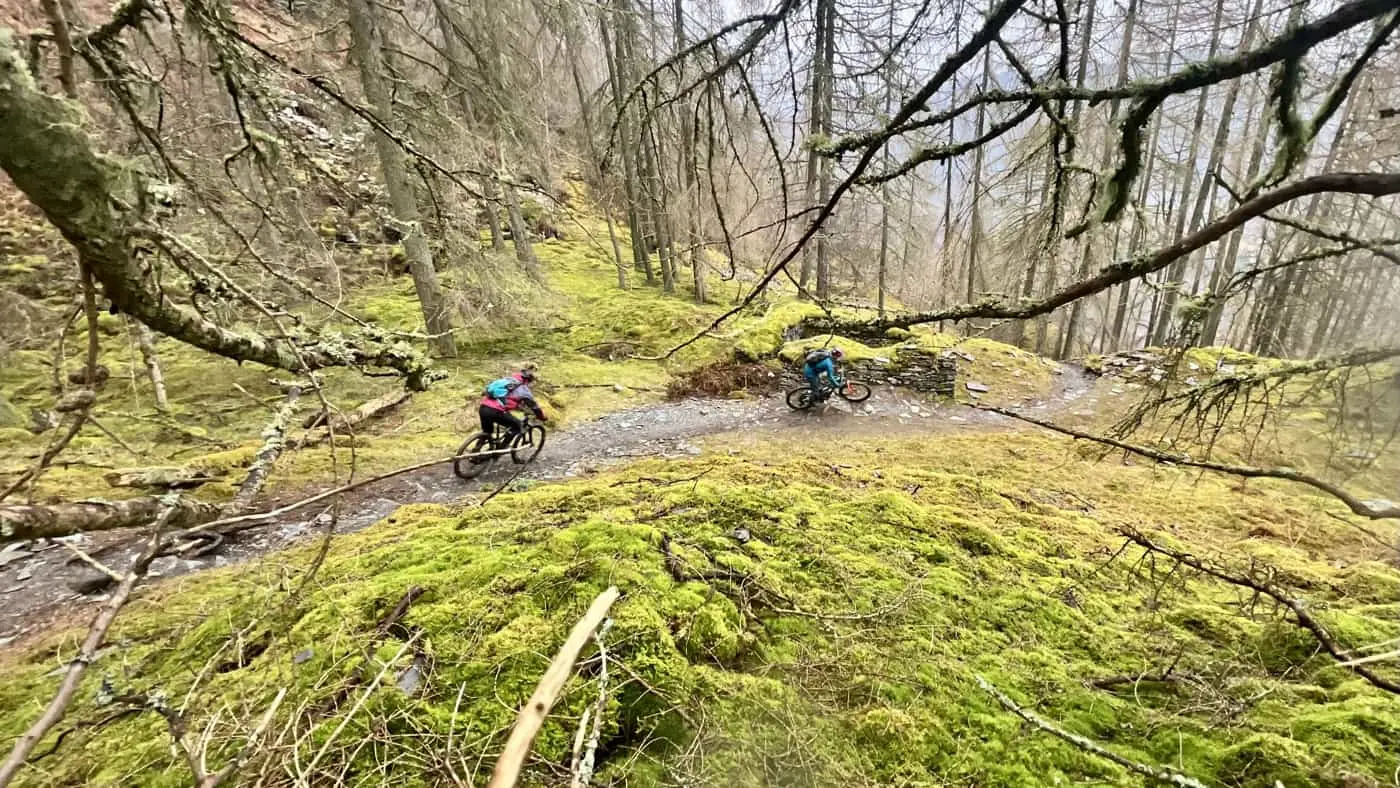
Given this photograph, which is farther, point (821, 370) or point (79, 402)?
point (821, 370)

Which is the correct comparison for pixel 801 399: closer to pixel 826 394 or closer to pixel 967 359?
pixel 826 394

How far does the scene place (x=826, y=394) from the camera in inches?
345

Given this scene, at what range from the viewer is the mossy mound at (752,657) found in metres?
1.55

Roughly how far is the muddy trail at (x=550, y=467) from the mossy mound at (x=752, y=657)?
661 mm

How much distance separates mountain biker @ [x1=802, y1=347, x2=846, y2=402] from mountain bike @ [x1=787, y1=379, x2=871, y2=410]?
0.23 ft

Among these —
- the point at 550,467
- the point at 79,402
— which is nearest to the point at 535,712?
the point at 79,402

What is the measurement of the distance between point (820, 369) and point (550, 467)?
4.42 meters

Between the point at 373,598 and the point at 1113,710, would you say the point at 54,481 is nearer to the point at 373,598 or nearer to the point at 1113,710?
the point at 373,598

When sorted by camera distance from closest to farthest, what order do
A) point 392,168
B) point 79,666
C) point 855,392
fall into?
point 79,666 → point 392,168 → point 855,392

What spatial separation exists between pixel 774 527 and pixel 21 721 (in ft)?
10.2

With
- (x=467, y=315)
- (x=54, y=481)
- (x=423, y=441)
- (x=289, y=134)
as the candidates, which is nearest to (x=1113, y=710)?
(x=289, y=134)

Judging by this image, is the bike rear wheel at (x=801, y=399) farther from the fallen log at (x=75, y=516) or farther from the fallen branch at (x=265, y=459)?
the fallen log at (x=75, y=516)

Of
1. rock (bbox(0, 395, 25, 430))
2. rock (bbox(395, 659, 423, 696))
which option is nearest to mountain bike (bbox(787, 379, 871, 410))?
rock (bbox(395, 659, 423, 696))

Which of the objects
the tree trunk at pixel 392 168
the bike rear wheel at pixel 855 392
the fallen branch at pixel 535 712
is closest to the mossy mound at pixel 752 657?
the fallen branch at pixel 535 712
